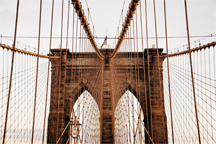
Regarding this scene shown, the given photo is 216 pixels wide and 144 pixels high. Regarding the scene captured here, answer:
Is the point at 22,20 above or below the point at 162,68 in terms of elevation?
above

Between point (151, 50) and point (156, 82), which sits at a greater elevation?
point (151, 50)

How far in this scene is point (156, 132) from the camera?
36.3 ft

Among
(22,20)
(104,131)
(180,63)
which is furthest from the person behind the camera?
(22,20)

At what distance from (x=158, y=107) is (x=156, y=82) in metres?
1.34

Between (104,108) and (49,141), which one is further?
(104,108)

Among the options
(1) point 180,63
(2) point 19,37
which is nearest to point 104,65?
(1) point 180,63

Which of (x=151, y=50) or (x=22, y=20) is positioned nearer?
(x=151, y=50)

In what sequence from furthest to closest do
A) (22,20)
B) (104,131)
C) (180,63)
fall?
(22,20) → (104,131) → (180,63)

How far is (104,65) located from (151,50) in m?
2.79

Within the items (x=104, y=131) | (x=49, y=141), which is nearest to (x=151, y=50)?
(x=104, y=131)

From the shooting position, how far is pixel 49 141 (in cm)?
1134

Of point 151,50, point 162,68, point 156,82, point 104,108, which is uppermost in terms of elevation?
point 151,50

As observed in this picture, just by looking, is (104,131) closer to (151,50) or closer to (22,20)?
(151,50)

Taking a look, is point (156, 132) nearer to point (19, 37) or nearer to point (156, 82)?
point (156, 82)
